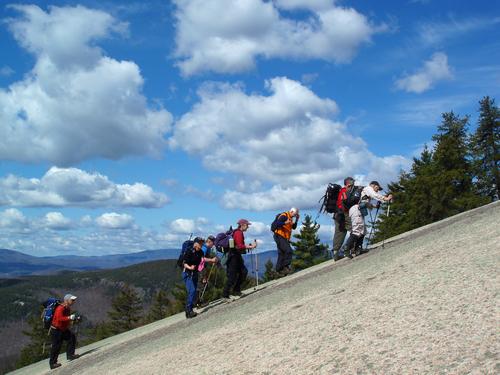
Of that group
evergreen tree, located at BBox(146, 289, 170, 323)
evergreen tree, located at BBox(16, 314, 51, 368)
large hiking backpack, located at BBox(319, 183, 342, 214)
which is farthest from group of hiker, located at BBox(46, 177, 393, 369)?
evergreen tree, located at BBox(16, 314, 51, 368)

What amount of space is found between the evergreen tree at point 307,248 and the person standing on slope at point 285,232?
4488 centimetres

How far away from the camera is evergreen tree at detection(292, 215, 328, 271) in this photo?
198ft

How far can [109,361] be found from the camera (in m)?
11.5

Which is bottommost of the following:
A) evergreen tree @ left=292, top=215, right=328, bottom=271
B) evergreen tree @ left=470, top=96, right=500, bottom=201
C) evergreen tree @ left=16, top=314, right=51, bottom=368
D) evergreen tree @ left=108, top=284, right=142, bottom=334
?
evergreen tree @ left=16, top=314, right=51, bottom=368

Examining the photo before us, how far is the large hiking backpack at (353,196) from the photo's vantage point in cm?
1403

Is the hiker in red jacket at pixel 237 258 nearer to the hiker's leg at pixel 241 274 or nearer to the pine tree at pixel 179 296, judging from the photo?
the hiker's leg at pixel 241 274

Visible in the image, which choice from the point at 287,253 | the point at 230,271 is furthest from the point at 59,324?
the point at 287,253

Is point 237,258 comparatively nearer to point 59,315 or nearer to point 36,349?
point 59,315

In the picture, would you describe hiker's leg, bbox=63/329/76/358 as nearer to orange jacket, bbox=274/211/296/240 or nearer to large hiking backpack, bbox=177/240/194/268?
large hiking backpack, bbox=177/240/194/268

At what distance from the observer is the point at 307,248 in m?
62.2

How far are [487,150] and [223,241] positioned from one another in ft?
154

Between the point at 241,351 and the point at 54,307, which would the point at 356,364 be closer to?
the point at 241,351

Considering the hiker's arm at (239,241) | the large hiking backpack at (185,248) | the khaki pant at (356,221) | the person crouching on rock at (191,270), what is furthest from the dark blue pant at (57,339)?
the khaki pant at (356,221)

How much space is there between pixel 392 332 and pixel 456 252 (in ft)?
12.4
